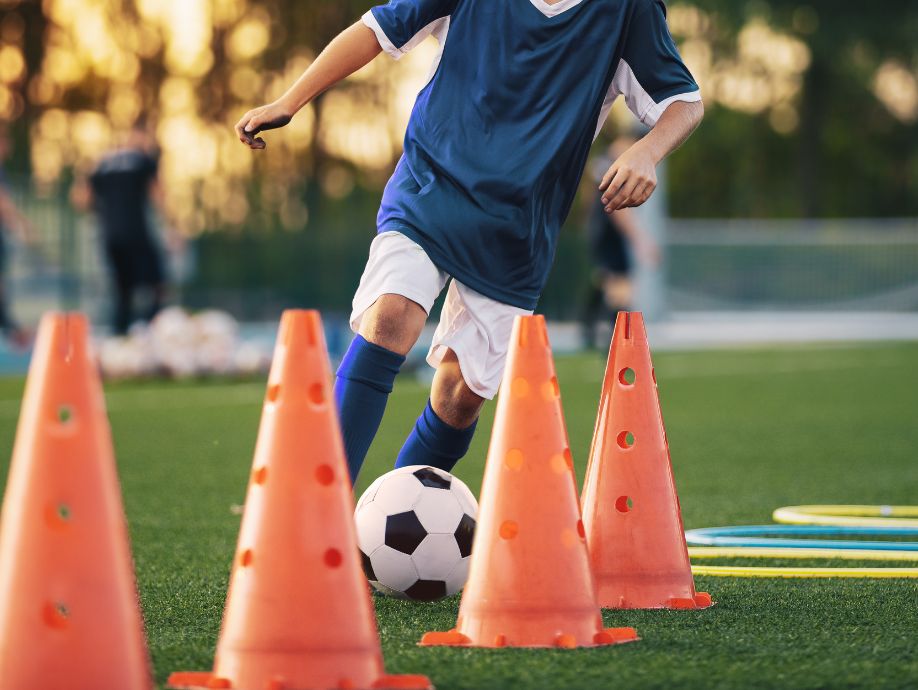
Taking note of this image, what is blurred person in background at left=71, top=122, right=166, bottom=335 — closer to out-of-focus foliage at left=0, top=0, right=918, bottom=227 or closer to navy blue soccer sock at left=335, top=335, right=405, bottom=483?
out-of-focus foliage at left=0, top=0, right=918, bottom=227

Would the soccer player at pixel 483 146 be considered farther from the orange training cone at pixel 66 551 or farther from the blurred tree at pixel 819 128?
the blurred tree at pixel 819 128

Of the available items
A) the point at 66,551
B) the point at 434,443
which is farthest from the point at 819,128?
the point at 66,551

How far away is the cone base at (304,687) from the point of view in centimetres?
275

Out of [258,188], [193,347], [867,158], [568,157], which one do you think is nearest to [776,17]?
[867,158]

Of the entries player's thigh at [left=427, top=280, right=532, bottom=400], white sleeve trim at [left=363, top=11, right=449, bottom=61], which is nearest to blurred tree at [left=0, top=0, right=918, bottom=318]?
white sleeve trim at [left=363, top=11, right=449, bottom=61]

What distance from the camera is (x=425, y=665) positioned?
3021 mm

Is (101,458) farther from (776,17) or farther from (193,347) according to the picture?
(776,17)

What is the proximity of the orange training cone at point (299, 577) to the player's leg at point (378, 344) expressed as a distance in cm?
107

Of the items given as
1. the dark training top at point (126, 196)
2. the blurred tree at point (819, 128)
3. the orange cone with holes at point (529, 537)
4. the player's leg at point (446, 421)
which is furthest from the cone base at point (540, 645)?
the blurred tree at point (819, 128)

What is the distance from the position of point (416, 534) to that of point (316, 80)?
1.18m

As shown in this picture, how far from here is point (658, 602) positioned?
146 inches

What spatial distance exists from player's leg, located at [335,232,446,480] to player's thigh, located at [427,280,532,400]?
231mm

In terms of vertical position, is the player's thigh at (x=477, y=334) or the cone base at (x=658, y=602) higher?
the player's thigh at (x=477, y=334)

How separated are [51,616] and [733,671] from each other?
1246 mm
